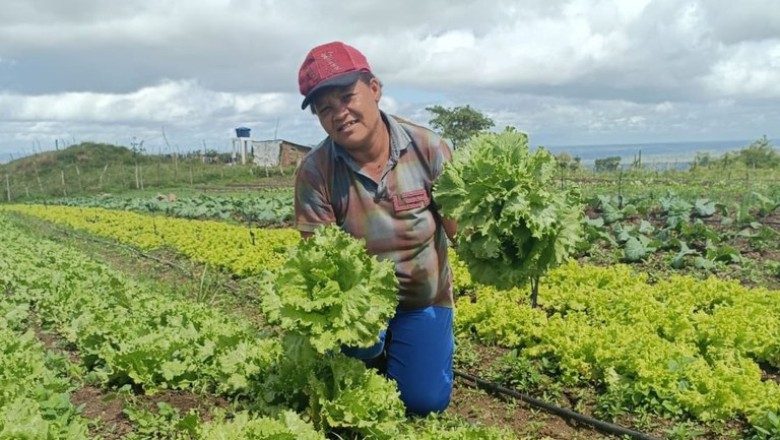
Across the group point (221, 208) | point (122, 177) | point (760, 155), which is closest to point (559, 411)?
point (221, 208)

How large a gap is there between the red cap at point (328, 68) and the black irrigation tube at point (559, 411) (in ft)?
9.44

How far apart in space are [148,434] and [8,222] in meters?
20.7

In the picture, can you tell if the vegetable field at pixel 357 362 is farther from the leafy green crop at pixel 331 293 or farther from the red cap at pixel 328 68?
the red cap at pixel 328 68

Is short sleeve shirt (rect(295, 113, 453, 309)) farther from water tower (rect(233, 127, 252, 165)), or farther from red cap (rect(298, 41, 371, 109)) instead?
water tower (rect(233, 127, 252, 165))

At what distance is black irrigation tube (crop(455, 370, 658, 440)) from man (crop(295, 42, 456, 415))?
0.70 metres

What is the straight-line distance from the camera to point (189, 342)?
218 inches

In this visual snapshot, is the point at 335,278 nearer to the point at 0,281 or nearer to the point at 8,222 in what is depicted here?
the point at 0,281

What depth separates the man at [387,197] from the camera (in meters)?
4.36

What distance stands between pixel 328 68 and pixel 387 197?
3.20 ft

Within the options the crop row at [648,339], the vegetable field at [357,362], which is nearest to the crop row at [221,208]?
the vegetable field at [357,362]

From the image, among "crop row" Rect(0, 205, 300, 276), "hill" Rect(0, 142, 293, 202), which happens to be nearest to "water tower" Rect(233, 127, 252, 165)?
"hill" Rect(0, 142, 293, 202)

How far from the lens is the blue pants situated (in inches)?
200

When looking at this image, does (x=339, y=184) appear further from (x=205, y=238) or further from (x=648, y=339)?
(x=205, y=238)

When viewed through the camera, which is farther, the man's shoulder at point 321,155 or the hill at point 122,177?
the hill at point 122,177
